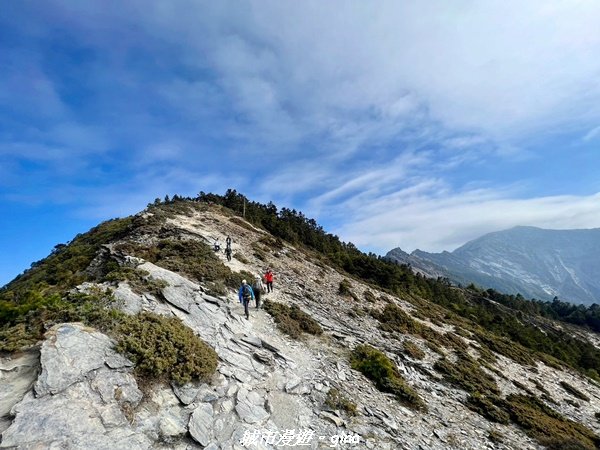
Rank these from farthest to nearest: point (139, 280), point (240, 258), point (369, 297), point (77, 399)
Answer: point (369, 297)
point (240, 258)
point (139, 280)
point (77, 399)

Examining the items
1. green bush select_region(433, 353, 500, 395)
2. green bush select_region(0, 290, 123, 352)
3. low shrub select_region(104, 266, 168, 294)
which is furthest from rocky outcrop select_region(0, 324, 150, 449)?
green bush select_region(433, 353, 500, 395)

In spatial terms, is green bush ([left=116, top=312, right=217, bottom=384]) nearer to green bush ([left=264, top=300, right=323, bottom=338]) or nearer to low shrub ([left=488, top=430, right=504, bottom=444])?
green bush ([left=264, top=300, right=323, bottom=338])

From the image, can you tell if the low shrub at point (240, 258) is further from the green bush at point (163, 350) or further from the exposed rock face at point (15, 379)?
the exposed rock face at point (15, 379)

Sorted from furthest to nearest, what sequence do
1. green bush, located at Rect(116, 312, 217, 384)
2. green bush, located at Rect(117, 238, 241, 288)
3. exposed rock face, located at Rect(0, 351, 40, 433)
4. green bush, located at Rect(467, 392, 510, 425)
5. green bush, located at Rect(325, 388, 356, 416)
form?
green bush, located at Rect(117, 238, 241, 288)
green bush, located at Rect(467, 392, 510, 425)
green bush, located at Rect(325, 388, 356, 416)
green bush, located at Rect(116, 312, 217, 384)
exposed rock face, located at Rect(0, 351, 40, 433)

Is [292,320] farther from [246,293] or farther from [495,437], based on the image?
[495,437]

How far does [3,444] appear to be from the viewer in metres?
6.31

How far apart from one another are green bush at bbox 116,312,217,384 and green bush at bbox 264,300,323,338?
5959 mm

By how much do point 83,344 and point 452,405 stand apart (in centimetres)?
1455

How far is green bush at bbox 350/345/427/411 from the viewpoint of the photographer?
44.4 feet

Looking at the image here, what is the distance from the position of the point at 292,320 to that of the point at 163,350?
29.1 feet

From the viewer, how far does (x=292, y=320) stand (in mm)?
17828

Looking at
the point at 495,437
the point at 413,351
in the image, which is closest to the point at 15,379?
the point at 495,437

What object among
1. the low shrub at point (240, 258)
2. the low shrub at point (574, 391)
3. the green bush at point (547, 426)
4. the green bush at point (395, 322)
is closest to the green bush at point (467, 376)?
the green bush at point (547, 426)

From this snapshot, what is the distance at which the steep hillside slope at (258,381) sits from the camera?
7.82 metres
